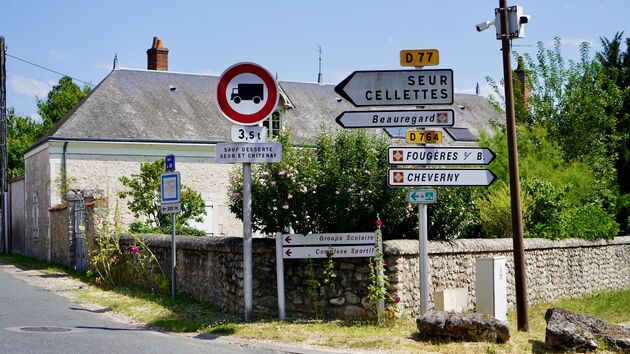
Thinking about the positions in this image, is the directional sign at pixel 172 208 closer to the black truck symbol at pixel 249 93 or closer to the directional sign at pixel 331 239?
the directional sign at pixel 331 239

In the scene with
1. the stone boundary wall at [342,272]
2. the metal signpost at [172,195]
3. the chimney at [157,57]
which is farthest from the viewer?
the chimney at [157,57]

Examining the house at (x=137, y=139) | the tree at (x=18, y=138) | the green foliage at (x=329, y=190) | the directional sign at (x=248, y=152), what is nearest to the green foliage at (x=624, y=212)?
the house at (x=137, y=139)

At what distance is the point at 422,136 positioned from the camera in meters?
9.66

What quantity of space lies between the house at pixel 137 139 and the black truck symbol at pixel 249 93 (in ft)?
47.9

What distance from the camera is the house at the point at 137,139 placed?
2609 cm

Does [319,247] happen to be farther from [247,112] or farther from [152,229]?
[152,229]

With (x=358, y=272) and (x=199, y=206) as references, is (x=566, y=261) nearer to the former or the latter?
(x=358, y=272)

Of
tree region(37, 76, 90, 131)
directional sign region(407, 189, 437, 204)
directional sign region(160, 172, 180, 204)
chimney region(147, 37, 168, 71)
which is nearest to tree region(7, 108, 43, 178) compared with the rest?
tree region(37, 76, 90, 131)

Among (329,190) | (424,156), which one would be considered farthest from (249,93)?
(424,156)

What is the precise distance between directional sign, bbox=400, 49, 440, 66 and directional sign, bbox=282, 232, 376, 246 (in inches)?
94.4

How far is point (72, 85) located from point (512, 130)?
46175mm

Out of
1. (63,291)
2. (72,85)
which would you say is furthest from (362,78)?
(72,85)

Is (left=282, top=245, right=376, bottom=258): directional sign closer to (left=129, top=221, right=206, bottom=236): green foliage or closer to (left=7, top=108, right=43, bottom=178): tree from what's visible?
(left=129, top=221, right=206, bottom=236): green foliage

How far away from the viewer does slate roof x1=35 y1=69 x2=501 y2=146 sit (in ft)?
88.1
